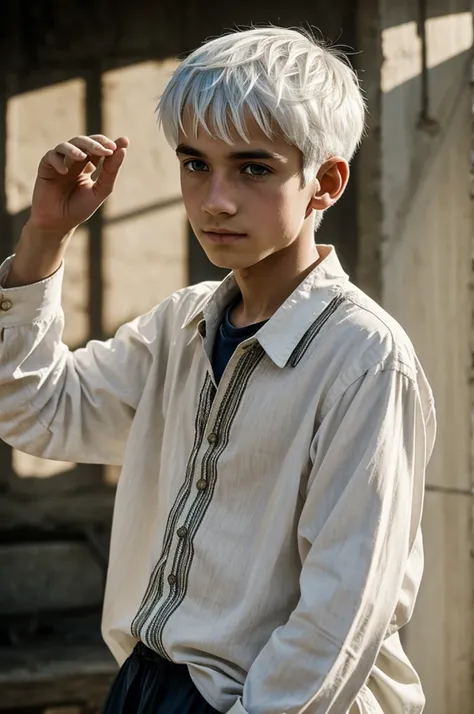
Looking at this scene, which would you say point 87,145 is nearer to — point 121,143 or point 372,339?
point 121,143

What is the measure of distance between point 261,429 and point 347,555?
0.77 ft

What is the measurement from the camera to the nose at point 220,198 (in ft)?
5.98

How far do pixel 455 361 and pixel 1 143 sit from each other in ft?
5.98

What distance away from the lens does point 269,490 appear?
184 centimetres

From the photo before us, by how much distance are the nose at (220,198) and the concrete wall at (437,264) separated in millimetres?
2570

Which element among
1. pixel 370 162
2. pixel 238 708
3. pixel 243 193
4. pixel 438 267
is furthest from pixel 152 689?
pixel 370 162

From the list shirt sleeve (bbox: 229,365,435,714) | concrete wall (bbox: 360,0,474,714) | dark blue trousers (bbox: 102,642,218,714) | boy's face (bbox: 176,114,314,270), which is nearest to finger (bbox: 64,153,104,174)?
boy's face (bbox: 176,114,314,270)

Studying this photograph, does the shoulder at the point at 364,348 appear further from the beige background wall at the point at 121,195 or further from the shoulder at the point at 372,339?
the beige background wall at the point at 121,195

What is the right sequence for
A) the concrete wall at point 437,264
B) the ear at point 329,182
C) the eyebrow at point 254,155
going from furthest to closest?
1. the concrete wall at point 437,264
2. the ear at point 329,182
3. the eyebrow at point 254,155

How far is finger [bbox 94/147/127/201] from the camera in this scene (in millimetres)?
2066

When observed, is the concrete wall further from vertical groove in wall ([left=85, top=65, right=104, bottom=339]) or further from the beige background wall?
vertical groove in wall ([left=85, top=65, right=104, bottom=339])

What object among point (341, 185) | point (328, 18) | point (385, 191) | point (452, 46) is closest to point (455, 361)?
point (385, 191)

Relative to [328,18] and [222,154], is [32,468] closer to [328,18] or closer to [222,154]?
[328,18]

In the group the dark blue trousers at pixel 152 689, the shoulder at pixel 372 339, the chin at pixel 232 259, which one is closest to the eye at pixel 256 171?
the chin at pixel 232 259
